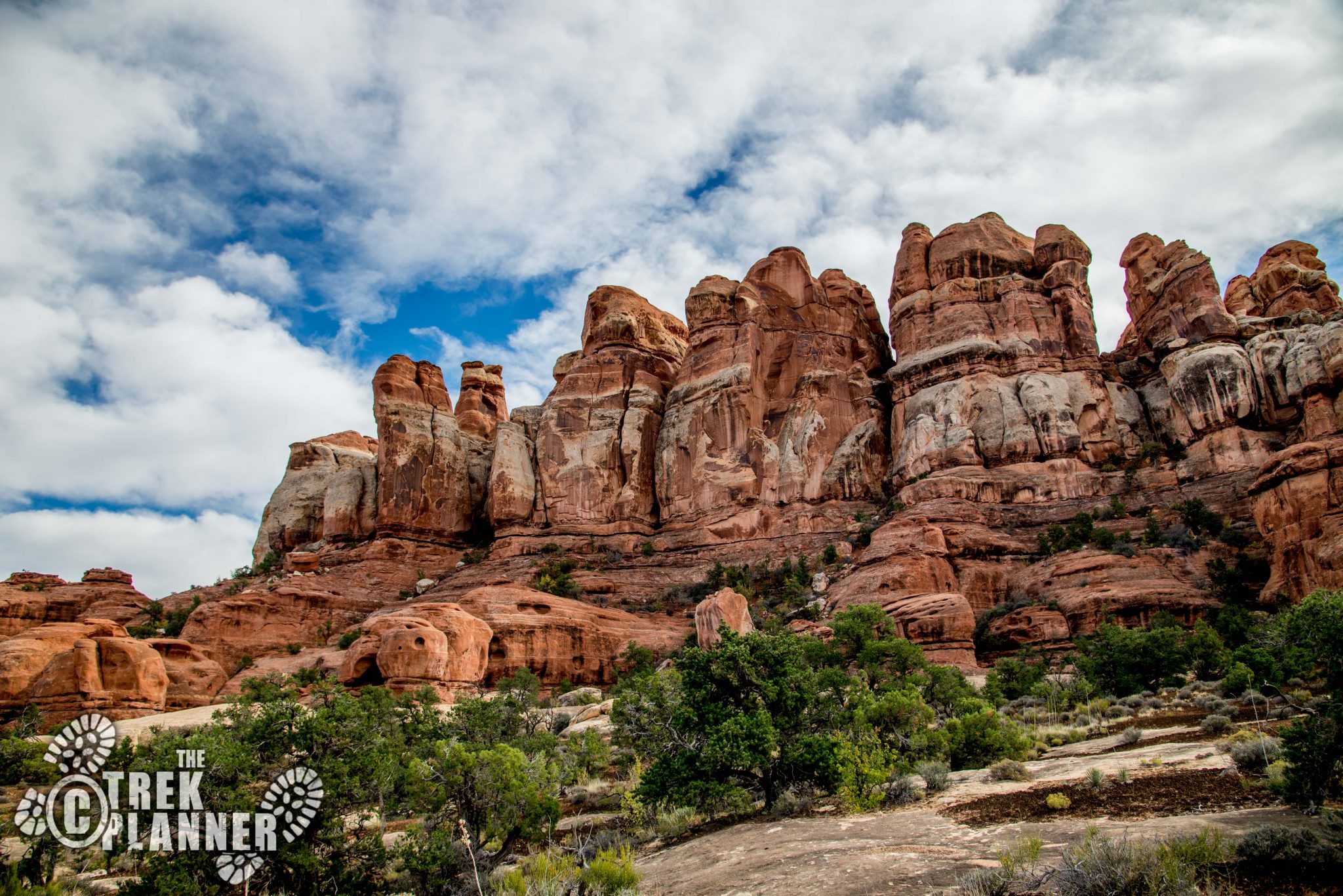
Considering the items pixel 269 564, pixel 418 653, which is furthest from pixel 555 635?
pixel 269 564

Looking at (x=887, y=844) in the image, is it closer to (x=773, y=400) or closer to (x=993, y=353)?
(x=993, y=353)

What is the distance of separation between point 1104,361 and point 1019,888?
190ft

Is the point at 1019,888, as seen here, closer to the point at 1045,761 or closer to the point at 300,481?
the point at 1045,761

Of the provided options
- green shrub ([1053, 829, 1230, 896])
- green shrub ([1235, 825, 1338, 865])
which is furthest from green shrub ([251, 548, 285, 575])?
green shrub ([1235, 825, 1338, 865])

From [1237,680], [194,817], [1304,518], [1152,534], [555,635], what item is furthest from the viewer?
[1152,534]

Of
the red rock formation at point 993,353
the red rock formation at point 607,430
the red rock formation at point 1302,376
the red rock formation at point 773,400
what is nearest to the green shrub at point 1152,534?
the red rock formation at point 1302,376

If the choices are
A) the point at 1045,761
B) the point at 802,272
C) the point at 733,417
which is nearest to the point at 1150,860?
the point at 1045,761

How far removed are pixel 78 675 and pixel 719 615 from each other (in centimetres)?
2347

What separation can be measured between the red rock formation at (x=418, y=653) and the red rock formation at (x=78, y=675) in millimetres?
6926

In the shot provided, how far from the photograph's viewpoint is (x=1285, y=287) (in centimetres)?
5781

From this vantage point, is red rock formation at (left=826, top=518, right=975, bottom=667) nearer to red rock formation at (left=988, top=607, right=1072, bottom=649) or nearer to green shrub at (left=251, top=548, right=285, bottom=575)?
red rock formation at (left=988, top=607, right=1072, bottom=649)

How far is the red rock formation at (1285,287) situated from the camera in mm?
56094

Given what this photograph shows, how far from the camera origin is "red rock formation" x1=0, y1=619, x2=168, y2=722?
27.8m

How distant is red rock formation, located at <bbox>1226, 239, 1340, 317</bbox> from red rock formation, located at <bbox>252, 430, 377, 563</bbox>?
6706 centimetres
